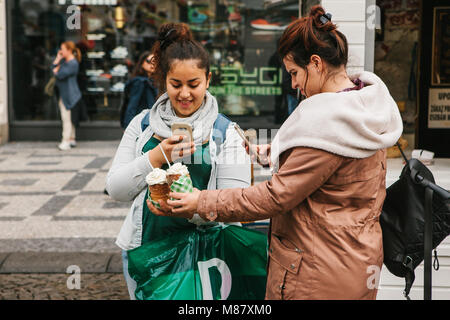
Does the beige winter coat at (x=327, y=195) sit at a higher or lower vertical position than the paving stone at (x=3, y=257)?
higher

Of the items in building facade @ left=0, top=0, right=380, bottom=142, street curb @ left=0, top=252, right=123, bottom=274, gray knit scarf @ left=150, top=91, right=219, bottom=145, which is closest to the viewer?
gray knit scarf @ left=150, top=91, right=219, bottom=145

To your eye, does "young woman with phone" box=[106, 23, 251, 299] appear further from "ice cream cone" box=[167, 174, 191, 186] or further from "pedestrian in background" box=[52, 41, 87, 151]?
"pedestrian in background" box=[52, 41, 87, 151]

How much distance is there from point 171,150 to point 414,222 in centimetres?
101

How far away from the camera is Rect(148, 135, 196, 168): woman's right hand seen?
2.28 metres

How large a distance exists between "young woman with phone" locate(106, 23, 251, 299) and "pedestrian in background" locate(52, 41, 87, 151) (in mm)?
8895

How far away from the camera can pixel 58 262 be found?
5.19 m

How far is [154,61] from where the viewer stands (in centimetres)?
260

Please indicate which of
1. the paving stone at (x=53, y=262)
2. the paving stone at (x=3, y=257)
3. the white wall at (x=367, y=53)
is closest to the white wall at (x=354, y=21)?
the white wall at (x=367, y=53)

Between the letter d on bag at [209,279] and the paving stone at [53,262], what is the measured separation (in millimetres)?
2950

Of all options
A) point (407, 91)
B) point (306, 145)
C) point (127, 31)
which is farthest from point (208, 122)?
point (127, 31)

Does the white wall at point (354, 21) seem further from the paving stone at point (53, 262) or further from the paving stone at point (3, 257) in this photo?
the paving stone at point (3, 257)

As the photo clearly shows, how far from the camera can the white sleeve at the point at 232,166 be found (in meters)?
2.48

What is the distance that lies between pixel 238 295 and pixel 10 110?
10799 mm

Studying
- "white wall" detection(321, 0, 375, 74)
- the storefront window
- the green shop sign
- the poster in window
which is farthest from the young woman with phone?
the green shop sign
